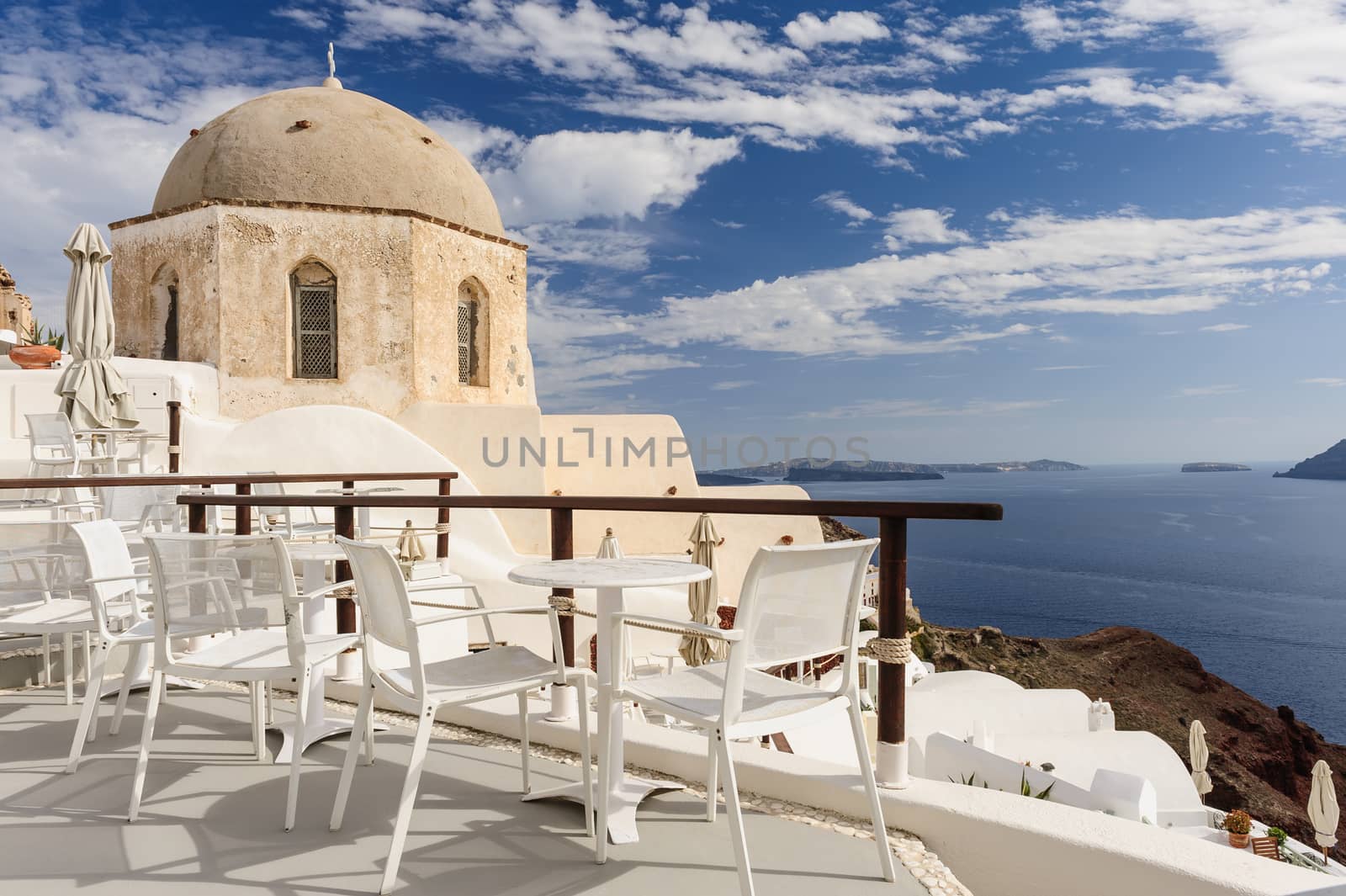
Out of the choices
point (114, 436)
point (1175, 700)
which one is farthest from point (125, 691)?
point (1175, 700)

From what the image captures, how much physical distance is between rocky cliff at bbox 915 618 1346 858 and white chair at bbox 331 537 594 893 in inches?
1124

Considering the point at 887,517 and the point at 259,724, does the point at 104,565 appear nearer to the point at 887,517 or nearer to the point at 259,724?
the point at 259,724

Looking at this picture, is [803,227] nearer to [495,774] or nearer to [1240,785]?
[1240,785]

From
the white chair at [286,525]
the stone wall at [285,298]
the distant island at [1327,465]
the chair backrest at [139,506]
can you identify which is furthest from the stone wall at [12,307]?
the distant island at [1327,465]

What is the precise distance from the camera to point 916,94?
7762cm

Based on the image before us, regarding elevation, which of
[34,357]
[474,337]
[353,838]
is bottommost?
[353,838]

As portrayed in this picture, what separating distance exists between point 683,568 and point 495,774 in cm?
128

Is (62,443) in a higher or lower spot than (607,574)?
higher

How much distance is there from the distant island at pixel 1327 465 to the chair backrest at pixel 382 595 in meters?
186

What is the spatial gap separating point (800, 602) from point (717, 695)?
0.35 metres

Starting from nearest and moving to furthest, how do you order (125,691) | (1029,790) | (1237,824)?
(125,691)
(1029,790)
(1237,824)

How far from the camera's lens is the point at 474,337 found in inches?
688

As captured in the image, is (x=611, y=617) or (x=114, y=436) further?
(x=114, y=436)

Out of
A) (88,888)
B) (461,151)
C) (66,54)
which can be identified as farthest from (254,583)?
(66,54)
